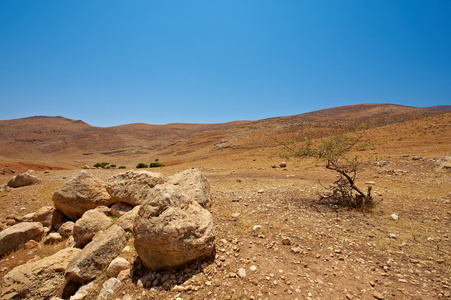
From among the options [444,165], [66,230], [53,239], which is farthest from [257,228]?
[444,165]

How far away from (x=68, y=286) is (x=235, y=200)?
5129 millimetres

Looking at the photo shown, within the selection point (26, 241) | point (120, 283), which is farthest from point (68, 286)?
point (26, 241)

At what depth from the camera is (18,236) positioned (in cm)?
643

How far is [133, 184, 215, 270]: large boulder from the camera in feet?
13.1

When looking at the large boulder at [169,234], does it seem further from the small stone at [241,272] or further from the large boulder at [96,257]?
the large boulder at [96,257]

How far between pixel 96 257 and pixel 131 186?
252cm

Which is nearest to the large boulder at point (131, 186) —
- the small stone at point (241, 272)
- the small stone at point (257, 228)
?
the small stone at point (257, 228)

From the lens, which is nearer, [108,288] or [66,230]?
[108,288]

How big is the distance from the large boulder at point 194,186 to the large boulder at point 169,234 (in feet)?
7.36

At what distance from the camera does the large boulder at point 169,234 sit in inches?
157

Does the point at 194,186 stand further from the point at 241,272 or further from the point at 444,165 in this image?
the point at 444,165

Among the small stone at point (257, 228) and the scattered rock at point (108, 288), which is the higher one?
the small stone at point (257, 228)

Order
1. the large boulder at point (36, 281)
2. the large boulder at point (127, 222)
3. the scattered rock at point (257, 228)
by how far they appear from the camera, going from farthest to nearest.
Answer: the large boulder at point (127, 222), the scattered rock at point (257, 228), the large boulder at point (36, 281)

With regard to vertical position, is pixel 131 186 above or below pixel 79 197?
above
